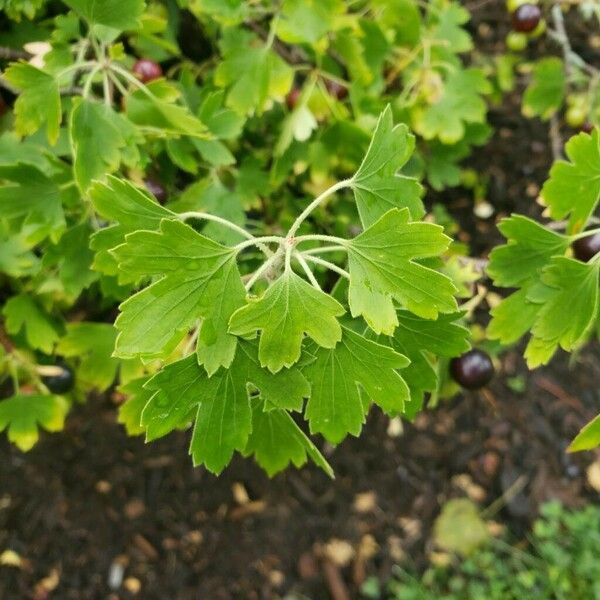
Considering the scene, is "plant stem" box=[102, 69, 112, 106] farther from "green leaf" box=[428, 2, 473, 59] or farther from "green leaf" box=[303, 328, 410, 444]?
"green leaf" box=[428, 2, 473, 59]

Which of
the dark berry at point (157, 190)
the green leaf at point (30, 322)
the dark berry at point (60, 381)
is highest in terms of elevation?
the dark berry at point (157, 190)

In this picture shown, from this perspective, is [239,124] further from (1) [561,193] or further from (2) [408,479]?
(2) [408,479]

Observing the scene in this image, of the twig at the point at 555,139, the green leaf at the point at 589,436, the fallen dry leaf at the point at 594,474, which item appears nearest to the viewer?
the green leaf at the point at 589,436

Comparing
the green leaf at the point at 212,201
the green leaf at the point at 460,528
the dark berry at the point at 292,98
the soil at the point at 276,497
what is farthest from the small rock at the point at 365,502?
the dark berry at the point at 292,98

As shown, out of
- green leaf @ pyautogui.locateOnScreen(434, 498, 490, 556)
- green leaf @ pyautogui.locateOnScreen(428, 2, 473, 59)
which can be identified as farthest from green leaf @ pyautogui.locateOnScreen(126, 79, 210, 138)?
green leaf @ pyautogui.locateOnScreen(434, 498, 490, 556)

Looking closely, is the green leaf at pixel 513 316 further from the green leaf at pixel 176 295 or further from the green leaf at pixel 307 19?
the green leaf at pixel 307 19
